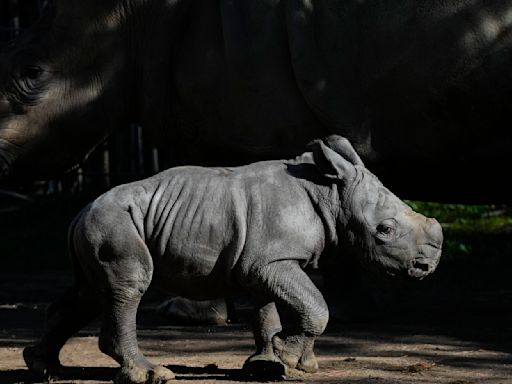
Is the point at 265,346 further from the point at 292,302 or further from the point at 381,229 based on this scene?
the point at 381,229

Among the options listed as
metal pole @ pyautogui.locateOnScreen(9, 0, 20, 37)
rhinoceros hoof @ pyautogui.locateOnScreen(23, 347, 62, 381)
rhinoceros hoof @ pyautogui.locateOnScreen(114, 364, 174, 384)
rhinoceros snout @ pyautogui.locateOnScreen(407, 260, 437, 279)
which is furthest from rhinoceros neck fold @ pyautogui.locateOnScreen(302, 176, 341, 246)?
metal pole @ pyautogui.locateOnScreen(9, 0, 20, 37)

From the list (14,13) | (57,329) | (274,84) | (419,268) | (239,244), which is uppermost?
(14,13)

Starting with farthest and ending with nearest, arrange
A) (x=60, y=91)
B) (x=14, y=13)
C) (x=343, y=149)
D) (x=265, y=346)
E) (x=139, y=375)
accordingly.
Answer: (x=14, y=13) < (x=60, y=91) < (x=343, y=149) < (x=265, y=346) < (x=139, y=375)

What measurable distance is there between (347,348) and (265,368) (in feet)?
3.42

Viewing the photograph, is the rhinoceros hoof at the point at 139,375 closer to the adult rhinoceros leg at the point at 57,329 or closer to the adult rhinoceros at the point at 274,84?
the adult rhinoceros leg at the point at 57,329

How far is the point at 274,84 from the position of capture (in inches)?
259

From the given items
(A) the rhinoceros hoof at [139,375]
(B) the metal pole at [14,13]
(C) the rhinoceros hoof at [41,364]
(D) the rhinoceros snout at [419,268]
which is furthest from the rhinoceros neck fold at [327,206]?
(B) the metal pole at [14,13]

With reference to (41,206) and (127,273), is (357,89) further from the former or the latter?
(41,206)

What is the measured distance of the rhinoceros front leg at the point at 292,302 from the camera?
468 cm

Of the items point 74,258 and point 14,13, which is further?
point 14,13

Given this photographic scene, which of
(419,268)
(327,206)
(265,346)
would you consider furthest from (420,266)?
(265,346)

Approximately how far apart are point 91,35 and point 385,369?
2.81m

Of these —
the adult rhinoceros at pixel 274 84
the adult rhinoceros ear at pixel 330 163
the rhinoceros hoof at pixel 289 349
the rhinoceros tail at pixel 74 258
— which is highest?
the adult rhinoceros at pixel 274 84

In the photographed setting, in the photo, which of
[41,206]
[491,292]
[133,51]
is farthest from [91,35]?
[41,206]
